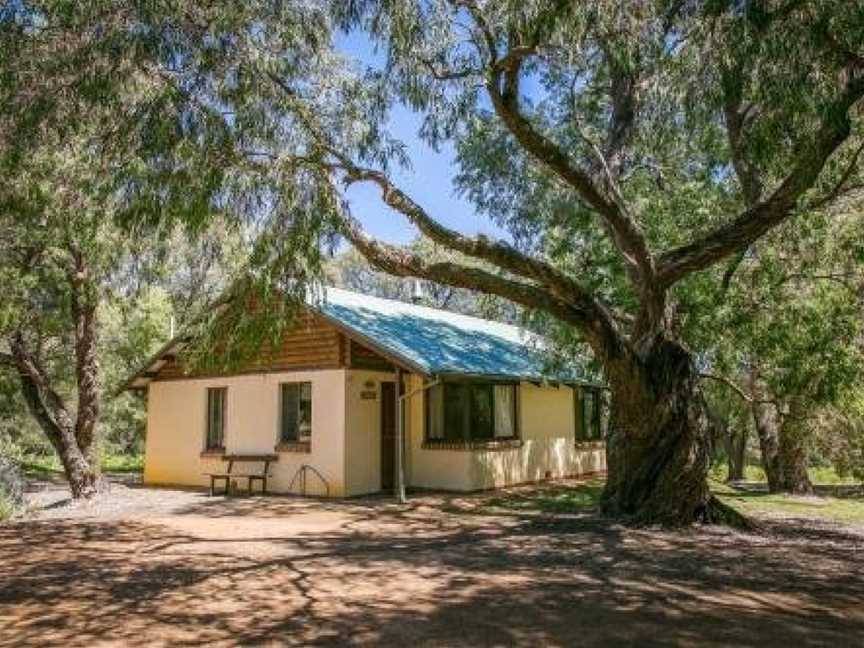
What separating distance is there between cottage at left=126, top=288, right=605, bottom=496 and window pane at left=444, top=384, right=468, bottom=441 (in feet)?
0.08

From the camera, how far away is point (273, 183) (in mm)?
8156

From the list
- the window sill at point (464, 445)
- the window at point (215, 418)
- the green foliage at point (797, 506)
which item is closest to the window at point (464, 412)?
the window sill at point (464, 445)

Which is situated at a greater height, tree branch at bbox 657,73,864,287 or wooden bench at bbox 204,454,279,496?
tree branch at bbox 657,73,864,287

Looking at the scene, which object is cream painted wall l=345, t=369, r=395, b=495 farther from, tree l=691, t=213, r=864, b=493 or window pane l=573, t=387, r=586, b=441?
window pane l=573, t=387, r=586, b=441

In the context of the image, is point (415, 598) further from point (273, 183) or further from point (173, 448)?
point (173, 448)

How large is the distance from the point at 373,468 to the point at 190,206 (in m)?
8.89

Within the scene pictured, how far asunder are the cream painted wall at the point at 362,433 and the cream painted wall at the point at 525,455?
98 cm

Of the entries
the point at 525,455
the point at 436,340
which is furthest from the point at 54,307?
the point at 525,455

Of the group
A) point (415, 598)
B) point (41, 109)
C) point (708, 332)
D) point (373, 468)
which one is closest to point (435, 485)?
point (373, 468)

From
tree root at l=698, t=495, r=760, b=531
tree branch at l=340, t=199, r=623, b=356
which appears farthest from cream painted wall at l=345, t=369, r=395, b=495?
tree root at l=698, t=495, r=760, b=531

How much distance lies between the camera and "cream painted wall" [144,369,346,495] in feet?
50.7

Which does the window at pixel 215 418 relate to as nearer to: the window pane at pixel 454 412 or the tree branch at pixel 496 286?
the window pane at pixel 454 412

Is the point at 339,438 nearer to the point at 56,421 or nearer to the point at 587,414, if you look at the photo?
the point at 56,421

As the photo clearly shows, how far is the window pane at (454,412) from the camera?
1672 cm
